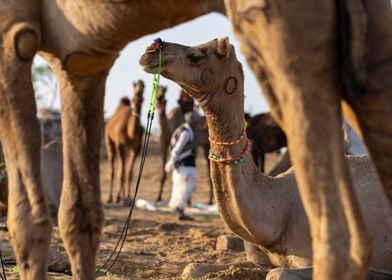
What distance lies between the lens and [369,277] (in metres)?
6.23

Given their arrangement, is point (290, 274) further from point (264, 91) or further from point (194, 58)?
point (264, 91)

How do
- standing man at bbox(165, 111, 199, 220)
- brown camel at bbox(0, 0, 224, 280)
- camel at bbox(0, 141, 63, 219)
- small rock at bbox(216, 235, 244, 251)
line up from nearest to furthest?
brown camel at bbox(0, 0, 224, 280)
small rock at bbox(216, 235, 244, 251)
camel at bbox(0, 141, 63, 219)
standing man at bbox(165, 111, 199, 220)

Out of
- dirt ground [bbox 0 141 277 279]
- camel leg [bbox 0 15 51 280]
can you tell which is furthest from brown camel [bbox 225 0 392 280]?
dirt ground [bbox 0 141 277 279]

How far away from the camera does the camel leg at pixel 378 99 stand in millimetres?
3318

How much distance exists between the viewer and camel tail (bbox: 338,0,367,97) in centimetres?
319

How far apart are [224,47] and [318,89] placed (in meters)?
3.87

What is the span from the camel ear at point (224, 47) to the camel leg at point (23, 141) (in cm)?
304

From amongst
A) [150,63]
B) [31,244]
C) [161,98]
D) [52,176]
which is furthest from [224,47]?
[161,98]

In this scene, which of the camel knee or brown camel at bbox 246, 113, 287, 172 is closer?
the camel knee

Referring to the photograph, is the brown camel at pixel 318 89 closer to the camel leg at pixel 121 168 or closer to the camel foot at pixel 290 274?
the camel foot at pixel 290 274

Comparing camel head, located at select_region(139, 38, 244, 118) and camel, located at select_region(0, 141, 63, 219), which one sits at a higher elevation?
camel head, located at select_region(139, 38, 244, 118)

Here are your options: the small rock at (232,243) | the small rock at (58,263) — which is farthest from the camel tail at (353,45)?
the small rock at (232,243)

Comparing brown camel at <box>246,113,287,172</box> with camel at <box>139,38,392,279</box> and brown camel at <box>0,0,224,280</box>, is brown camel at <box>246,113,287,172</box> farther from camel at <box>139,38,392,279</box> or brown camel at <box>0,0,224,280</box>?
brown camel at <box>0,0,224,280</box>

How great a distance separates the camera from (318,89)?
3.16 meters
